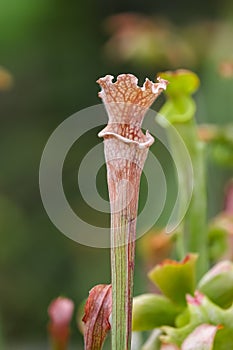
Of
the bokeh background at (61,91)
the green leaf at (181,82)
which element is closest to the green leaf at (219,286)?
the green leaf at (181,82)

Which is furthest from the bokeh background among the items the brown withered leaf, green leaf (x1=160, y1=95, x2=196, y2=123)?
the brown withered leaf

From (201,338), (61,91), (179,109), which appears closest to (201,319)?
(201,338)

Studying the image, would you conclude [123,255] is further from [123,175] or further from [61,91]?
[61,91]

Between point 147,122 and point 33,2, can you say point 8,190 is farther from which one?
point 147,122

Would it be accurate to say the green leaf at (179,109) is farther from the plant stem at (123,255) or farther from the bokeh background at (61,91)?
the bokeh background at (61,91)

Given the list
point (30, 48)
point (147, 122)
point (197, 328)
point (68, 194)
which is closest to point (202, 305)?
point (197, 328)
